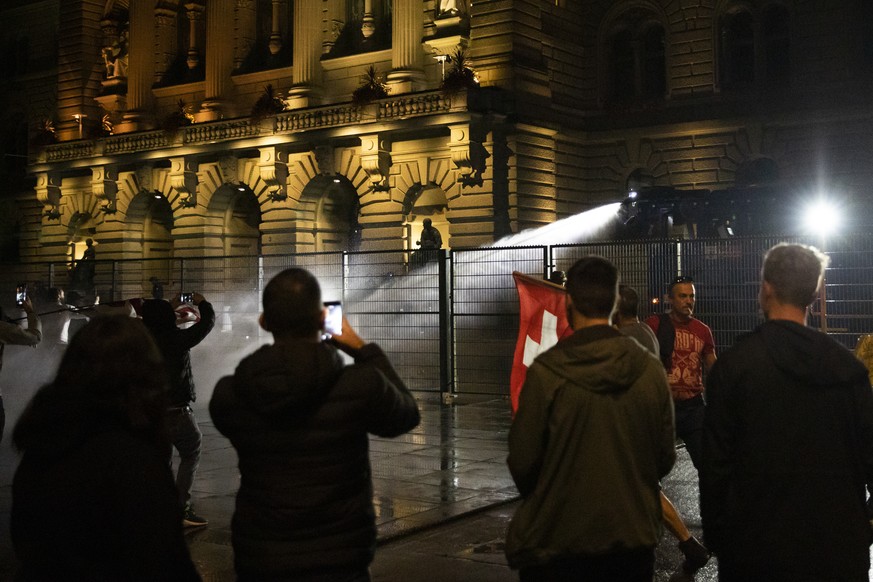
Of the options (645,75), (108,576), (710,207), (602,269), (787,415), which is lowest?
(108,576)

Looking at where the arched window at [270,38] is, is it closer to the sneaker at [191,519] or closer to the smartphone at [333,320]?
the sneaker at [191,519]

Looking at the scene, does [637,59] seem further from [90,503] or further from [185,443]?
[90,503]

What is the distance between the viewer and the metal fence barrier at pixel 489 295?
1360 cm

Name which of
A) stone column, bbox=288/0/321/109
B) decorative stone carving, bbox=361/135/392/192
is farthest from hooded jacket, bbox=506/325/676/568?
stone column, bbox=288/0/321/109

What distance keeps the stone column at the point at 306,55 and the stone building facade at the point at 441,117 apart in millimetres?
63

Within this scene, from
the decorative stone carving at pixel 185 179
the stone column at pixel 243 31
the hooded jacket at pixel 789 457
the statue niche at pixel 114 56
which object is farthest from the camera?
the statue niche at pixel 114 56

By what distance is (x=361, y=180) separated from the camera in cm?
3212

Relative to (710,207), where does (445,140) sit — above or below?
above

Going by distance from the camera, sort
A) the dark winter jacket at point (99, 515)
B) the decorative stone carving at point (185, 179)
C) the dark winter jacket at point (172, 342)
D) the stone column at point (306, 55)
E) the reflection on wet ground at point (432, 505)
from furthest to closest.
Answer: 1. the decorative stone carving at point (185, 179)
2. the stone column at point (306, 55)
3. the dark winter jacket at point (172, 342)
4. the reflection on wet ground at point (432, 505)
5. the dark winter jacket at point (99, 515)

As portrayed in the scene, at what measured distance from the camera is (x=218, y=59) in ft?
121

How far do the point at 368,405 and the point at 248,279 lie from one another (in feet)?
60.5

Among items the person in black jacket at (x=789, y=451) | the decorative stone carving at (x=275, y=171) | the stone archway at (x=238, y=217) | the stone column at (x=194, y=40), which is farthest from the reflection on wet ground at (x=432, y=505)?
the stone column at (x=194, y=40)

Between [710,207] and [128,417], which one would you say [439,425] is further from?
[128,417]

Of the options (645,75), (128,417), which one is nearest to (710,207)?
(645,75)
